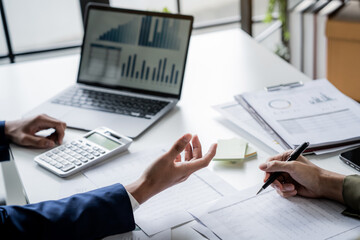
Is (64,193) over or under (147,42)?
under

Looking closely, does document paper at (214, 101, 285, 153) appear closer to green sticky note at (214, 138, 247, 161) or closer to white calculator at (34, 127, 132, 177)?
green sticky note at (214, 138, 247, 161)

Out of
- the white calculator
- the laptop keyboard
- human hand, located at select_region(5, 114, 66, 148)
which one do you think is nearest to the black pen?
the white calculator

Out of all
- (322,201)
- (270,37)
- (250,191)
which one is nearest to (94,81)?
(250,191)

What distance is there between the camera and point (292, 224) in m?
0.97

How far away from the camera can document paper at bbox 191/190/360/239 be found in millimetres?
943

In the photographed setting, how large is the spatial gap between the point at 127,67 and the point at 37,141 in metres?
0.47

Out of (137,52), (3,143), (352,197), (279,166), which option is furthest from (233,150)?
(3,143)

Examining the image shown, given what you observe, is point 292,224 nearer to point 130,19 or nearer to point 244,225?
point 244,225

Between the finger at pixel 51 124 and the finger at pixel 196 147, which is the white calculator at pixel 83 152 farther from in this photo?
the finger at pixel 196 147

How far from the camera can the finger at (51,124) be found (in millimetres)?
1396

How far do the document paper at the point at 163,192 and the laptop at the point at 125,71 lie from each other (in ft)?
0.73

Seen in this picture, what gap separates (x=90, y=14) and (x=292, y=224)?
1.16 meters

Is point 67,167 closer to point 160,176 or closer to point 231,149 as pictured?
point 160,176

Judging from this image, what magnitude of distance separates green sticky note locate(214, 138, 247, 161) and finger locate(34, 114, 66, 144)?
47 cm
